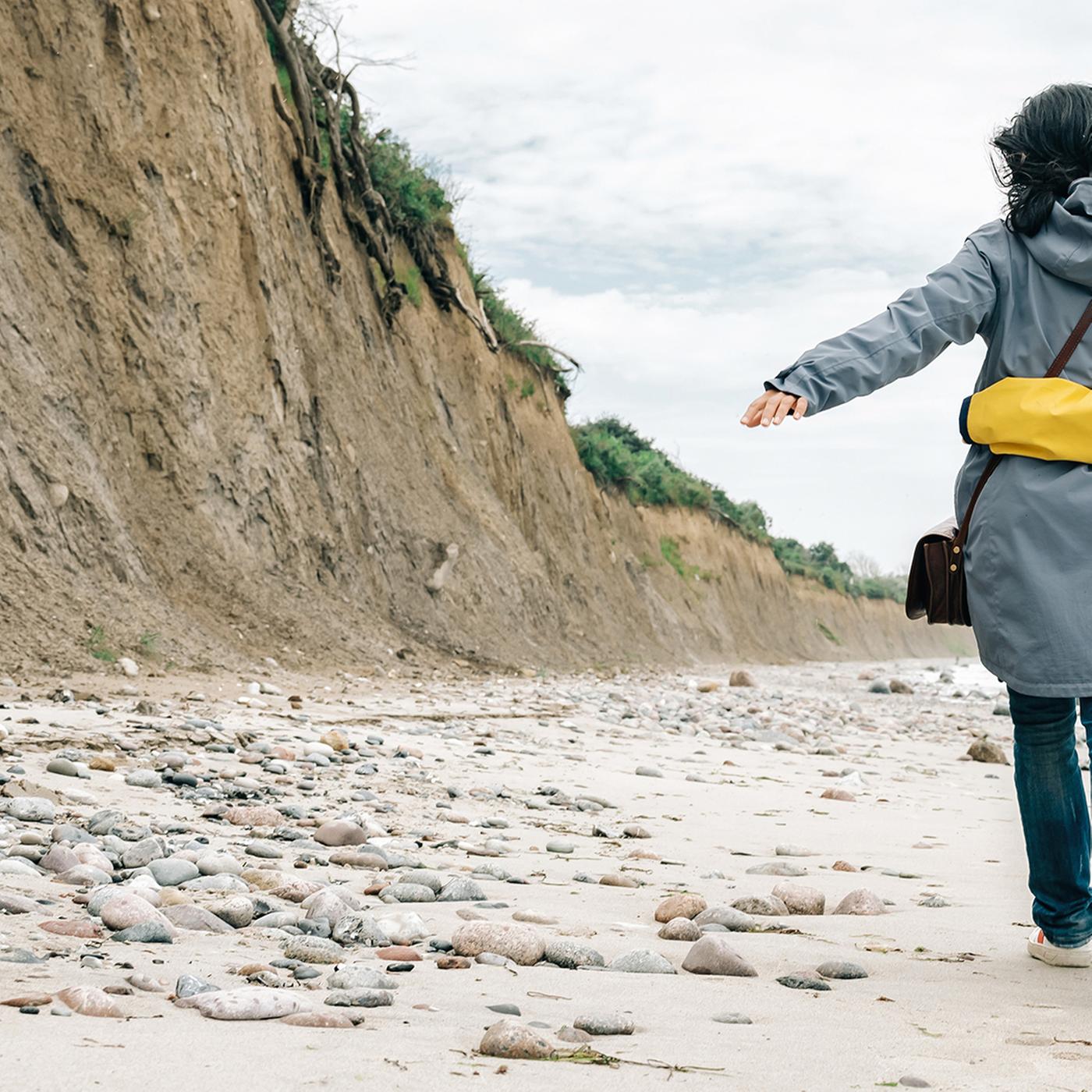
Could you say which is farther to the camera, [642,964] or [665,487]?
[665,487]

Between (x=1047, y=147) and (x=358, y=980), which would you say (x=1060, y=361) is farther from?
(x=358, y=980)

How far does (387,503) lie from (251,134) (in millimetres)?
4391

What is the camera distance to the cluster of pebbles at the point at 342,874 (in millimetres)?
2086

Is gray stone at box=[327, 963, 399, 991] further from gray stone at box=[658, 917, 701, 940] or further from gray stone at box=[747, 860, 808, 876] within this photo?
gray stone at box=[747, 860, 808, 876]

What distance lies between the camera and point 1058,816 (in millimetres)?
2668

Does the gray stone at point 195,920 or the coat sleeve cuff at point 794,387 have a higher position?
the coat sleeve cuff at point 794,387

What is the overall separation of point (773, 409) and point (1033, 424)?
0.58 meters

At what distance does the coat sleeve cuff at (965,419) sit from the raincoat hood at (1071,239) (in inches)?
13.7

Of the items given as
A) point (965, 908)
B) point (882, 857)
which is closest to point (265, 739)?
point (882, 857)

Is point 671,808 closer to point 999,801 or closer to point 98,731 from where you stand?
point 999,801

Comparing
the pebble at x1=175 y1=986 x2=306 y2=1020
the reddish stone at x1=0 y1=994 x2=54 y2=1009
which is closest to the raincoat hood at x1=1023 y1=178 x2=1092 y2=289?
the pebble at x1=175 y1=986 x2=306 y2=1020

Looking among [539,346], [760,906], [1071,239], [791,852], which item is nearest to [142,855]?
[760,906]

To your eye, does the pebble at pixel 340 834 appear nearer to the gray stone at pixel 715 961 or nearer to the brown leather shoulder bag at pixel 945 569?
the gray stone at pixel 715 961

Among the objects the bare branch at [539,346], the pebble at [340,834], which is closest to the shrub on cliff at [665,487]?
the bare branch at [539,346]
